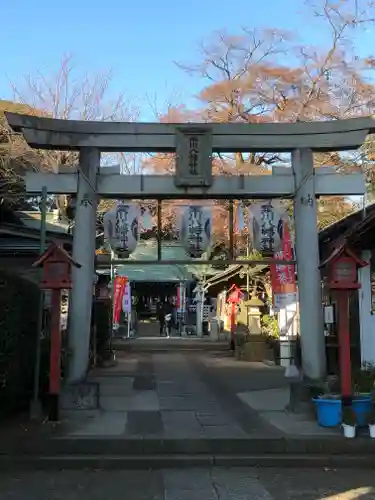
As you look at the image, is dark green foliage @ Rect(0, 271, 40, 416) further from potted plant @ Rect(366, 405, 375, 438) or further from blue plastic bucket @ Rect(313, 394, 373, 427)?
potted plant @ Rect(366, 405, 375, 438)

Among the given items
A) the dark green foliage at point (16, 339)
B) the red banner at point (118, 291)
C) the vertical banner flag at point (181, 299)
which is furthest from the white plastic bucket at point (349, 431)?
the vertical banner flag at point (181, 299)

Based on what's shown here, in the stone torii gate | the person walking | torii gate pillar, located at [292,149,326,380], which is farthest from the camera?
the person walking

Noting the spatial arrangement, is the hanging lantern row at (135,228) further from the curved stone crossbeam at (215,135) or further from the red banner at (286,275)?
the red banner at (286,275)

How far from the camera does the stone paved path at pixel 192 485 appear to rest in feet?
20.5

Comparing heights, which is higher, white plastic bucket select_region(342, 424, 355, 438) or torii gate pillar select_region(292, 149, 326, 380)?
torii gate pillar select_region(292, 149, 326, 380)

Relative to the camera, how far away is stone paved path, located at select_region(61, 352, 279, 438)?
8656mm

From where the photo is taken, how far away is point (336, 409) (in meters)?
8.80

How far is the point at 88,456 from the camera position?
7688 millimetres

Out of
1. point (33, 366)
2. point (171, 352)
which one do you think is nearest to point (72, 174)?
point (33, 366)

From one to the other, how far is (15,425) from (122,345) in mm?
19992

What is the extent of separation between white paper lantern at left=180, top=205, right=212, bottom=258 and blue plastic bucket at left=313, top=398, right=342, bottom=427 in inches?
150

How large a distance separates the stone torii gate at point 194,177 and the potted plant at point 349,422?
2.08 m

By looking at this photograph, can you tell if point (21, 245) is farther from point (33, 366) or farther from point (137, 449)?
point (137, 449)

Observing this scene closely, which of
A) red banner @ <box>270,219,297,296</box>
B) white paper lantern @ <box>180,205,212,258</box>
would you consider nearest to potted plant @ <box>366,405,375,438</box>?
white paper lantern @ <box>180,205,212,258</box>
